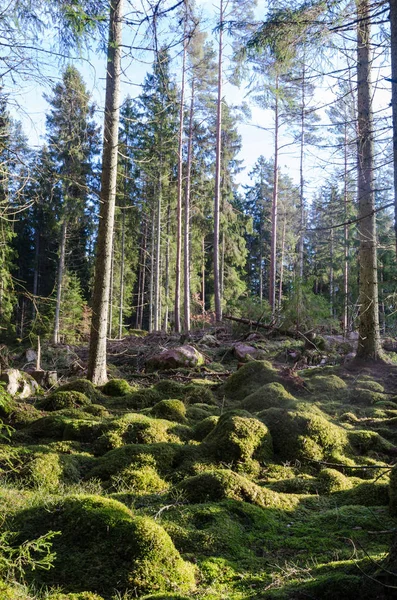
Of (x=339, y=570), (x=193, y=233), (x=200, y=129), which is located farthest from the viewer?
(x=193, y=233)

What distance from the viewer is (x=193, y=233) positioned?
30141 millimetres

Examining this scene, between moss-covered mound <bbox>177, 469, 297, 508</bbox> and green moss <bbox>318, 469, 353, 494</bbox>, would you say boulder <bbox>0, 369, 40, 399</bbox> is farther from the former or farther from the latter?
green moss <bbox>318, 469, 353, 494</bbox>

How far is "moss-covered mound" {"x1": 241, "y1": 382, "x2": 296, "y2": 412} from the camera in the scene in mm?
6250

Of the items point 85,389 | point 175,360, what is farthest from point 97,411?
point 175,360

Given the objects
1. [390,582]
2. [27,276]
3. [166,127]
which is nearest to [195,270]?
[166,127]

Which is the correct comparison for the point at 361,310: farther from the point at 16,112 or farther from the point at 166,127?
the point at 166,127

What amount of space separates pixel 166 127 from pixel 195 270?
11.2m

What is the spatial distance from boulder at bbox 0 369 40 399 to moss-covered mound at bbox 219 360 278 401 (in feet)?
11.4

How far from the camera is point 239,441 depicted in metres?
4.52

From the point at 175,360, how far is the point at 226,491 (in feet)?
24.3

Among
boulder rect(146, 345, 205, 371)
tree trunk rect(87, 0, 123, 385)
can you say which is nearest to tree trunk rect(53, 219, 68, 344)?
boulder rect(146, 345, 205, 371)

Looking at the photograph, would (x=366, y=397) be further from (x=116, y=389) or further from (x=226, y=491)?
(x=226, y=491)

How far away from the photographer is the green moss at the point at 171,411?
6.08m

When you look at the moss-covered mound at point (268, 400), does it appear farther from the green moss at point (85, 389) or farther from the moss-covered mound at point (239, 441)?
the green moss at point (85, 389)
